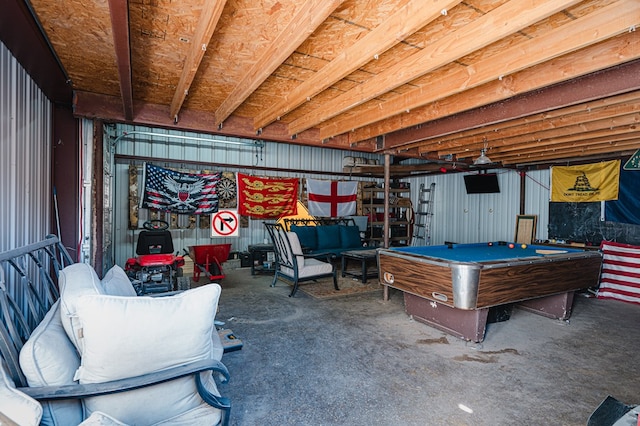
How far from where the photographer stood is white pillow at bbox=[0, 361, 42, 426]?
1037 mm

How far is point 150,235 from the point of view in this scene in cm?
425

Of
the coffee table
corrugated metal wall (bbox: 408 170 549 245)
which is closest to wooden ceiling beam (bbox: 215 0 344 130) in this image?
the coffee table

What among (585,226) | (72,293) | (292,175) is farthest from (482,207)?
(72,293)

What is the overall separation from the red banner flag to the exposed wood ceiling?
293 cm

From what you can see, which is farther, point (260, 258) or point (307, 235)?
point (307, 235)

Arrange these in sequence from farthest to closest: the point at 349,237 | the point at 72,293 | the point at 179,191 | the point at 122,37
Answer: the point at 349,237
the point at 179,191
the point at 122,37
the point at 72,293

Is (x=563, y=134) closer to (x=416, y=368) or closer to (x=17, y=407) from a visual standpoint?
(x=416, y=368)

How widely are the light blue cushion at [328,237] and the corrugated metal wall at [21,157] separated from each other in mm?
4866

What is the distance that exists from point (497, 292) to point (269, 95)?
3.06m

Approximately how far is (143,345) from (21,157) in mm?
→ 2216

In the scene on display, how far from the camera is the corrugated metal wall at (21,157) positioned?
2266mm

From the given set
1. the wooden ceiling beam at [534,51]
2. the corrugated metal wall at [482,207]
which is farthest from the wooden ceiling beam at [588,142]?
the wooden ceiling beam at [534,51]

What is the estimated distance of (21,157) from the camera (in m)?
2.57

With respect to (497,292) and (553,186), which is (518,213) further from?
(497,292)
